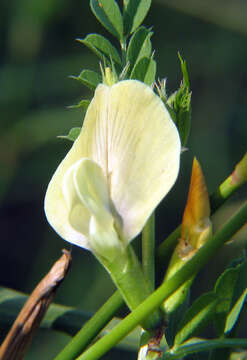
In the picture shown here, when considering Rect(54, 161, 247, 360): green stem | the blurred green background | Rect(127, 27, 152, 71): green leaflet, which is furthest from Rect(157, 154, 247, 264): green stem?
the blurred green background

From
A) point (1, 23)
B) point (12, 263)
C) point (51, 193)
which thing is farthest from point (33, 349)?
point (51, 193)

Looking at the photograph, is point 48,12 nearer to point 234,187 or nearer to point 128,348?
point 128,348

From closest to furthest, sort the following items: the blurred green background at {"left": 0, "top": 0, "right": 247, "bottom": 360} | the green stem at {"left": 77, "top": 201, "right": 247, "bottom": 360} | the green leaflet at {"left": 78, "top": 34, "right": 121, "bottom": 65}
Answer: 1. the green stem at {"left": 77, "top": 201, "right": 247, "bottom": 360}
2. the green leaflet at {"left": 78, "top": 34, "right": 121, "bottom": 65}
3. the blurred green background at {"left": 0, "top": 0, "right": 247, "bottom": 360}

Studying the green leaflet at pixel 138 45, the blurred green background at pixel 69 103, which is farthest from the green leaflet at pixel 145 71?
the blurred green background at pixel 69 103

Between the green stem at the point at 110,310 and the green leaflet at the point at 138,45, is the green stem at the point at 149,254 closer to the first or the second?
the green stem at the point at 110,310

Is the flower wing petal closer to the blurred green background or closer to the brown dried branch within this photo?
the brown dried branch

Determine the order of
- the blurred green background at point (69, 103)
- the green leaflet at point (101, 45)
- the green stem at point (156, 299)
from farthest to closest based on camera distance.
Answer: the blurred green background at point (69, 103) < the green leaflet at point (101, 45) < the green stem at point (156, 299)

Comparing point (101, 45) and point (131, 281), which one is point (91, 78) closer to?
point (101, 45)
